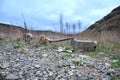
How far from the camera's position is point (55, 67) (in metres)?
6.98

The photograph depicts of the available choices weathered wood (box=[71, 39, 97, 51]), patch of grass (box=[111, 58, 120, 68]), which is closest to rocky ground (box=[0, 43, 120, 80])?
patch of grass (box=[111, 58, 120, 68])

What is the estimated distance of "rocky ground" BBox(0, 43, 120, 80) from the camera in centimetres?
630

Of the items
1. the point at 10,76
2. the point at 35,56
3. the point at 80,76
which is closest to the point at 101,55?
the point at 35,56

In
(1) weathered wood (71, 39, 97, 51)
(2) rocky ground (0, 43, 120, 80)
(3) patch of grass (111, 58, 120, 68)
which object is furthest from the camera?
(1) weathered wood (71, 39, 97, 51)

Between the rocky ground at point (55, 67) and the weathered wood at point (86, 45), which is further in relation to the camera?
the weathered wood at point (86, 45)

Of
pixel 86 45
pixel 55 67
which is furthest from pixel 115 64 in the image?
pixel 86 45

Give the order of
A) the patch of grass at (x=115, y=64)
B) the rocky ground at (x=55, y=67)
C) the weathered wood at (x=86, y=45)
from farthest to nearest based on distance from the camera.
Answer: the weathered wood at (x=86, y=45)
the patch of grass at (x=115, y=64)
the rocky ground at (x=55, y=67)

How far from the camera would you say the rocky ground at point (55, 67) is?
20.7ft

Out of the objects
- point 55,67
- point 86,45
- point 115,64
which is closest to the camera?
point 55,67

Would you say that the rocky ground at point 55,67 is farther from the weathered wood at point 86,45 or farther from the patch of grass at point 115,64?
the weathered wood at point 86,45

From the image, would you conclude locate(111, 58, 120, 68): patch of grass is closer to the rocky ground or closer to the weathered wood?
the rocky ground

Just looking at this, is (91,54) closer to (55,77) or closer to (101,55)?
(101,55)

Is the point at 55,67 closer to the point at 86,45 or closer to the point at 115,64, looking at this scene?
the point at 115,64

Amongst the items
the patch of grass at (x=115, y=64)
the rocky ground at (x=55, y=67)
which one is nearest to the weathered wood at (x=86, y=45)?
the rocky ground at (x=55, y=67)
